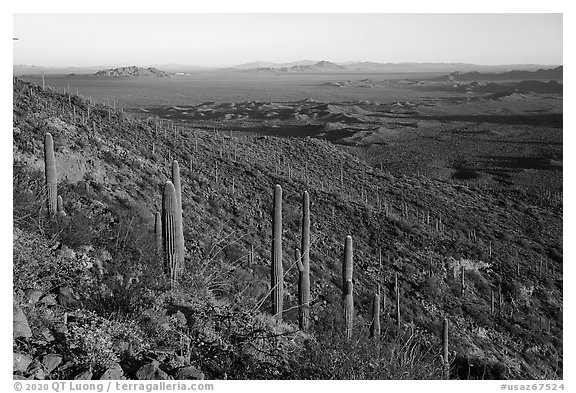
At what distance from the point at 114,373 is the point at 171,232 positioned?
2.80 m

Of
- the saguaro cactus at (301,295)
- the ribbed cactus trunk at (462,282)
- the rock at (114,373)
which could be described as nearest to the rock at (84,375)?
the rock at (114,373)

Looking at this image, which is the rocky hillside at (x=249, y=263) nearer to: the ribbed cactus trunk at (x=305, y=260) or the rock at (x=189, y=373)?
the rock at (x=189, y=373)

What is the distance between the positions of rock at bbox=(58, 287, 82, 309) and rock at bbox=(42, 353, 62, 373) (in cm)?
92

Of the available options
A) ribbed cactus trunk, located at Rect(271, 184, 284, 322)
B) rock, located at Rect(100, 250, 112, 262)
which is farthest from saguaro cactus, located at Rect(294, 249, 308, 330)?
rock, located at Rect(100, 250, 112, 262)

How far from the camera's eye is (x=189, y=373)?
18.2ft

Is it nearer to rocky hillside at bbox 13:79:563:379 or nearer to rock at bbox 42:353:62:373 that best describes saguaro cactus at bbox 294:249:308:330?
rocky hillside at bbox 13:79:563:379

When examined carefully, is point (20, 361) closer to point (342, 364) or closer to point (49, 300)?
point (49, 300)

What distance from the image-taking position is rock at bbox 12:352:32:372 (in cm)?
515

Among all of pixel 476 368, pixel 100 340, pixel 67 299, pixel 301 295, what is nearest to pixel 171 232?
pixel 67 299

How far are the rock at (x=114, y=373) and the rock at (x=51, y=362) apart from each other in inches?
16.9

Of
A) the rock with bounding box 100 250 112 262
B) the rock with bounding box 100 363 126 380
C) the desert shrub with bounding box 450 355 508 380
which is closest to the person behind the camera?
the rock with bounding box 100 363 126 380

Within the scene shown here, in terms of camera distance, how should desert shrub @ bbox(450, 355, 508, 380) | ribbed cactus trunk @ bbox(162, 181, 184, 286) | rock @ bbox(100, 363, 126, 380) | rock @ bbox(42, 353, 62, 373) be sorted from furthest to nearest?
desert shrub @ bbox(450, 355, 508, 380) → ribbed cactus trunk @ bbox(162, 181, 184, 286) → rock @ bbox(100, 363, 126, 380) → rock @ bbox(42, 353, 62, 373)
